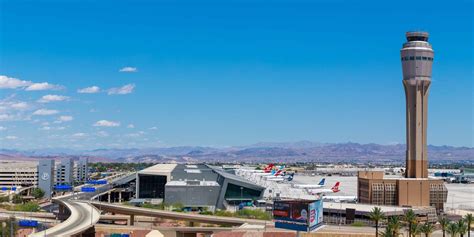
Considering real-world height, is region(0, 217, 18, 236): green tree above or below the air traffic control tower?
below

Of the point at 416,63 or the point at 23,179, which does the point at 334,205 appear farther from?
the point at 23,179

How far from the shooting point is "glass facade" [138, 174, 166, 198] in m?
157

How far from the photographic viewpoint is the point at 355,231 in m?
90.7

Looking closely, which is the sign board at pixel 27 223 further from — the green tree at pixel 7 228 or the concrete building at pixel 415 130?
the concrete building at pixel 415 130

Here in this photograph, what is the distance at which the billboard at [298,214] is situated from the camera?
67.6 meters

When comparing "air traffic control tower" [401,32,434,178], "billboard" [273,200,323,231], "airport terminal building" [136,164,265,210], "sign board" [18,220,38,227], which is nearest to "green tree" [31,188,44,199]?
"airport terminal building" [136,164,265,210]

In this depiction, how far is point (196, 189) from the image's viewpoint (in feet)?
445

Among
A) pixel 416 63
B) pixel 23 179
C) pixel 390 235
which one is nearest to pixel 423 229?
pixel 390 235

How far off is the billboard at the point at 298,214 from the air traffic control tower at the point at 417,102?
206ft

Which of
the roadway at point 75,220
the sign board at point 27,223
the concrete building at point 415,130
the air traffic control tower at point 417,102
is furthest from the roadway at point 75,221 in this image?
the air traffic control tower at point 417,102

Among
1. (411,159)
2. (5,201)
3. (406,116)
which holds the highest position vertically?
(406,116)

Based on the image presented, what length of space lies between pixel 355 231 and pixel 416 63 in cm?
5018

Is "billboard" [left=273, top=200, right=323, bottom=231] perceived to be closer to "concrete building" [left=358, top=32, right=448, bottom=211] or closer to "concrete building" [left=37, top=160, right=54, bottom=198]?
"concrete building" [left=358, top=32, right=448, bottom=211]

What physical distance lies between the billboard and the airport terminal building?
65656 millimetres
